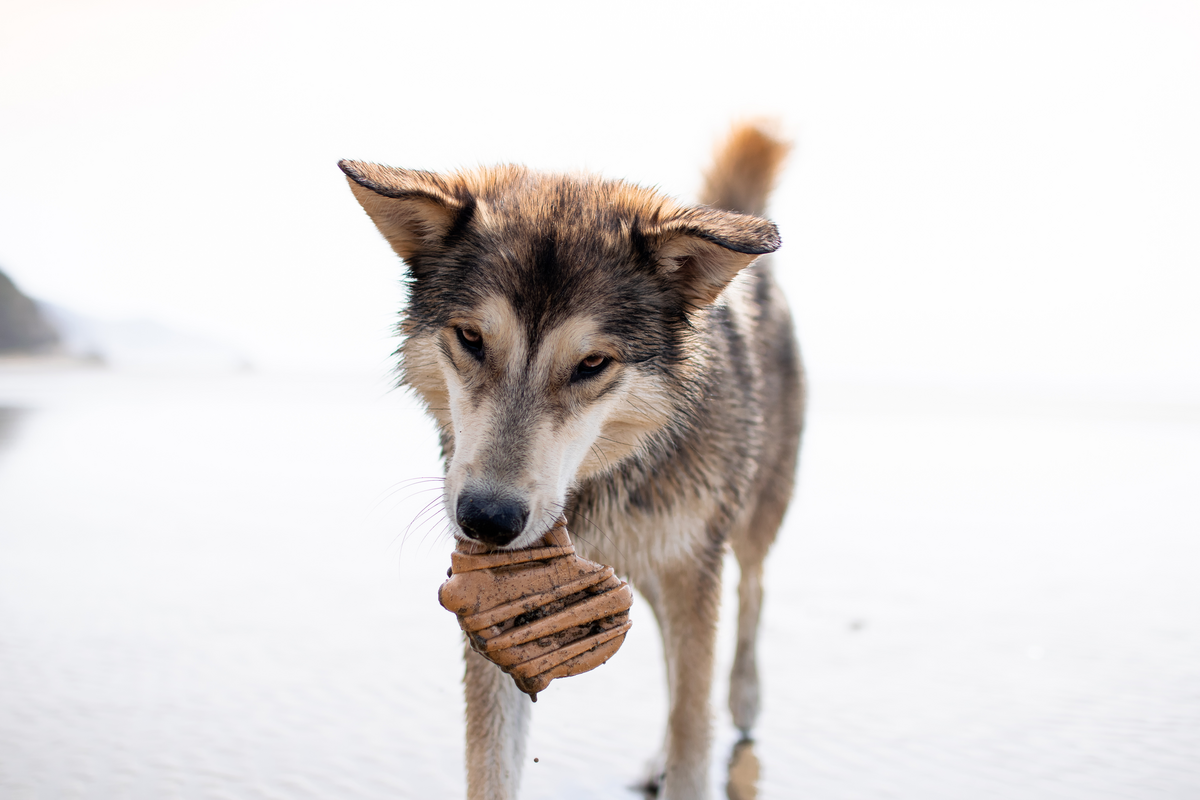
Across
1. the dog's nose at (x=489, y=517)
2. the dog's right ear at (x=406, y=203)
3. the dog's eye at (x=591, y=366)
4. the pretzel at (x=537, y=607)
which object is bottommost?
the pretzel at (x=537, y=607)

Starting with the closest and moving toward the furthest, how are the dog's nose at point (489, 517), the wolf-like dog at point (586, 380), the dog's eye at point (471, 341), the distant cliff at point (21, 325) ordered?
the dog's nose at point (489, 517)
the wolf-like dog at point (586, 380)
the dog's eye at point (471, 341)
the distant cliff at point (21, 325)

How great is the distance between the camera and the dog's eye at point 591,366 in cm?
228

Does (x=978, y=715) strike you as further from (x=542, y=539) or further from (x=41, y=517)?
(x=41, y=517)

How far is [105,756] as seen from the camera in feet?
9.80

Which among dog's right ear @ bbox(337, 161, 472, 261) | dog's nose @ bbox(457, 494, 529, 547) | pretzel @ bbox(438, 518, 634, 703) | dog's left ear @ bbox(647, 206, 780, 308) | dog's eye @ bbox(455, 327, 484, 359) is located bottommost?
pretzel @ bbox(438, 518, 634, 703)

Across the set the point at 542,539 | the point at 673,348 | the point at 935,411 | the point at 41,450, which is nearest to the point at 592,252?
the point at 673,348

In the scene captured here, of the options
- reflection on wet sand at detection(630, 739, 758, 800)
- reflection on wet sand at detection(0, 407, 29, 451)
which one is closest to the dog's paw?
reflection on wet sand at detection(630, 739, 758, 800)

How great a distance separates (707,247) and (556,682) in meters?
2.25

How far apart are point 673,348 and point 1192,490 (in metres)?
8.91

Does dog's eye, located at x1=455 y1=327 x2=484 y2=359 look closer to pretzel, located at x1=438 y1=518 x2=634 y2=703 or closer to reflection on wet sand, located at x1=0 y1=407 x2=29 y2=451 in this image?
pretzel, located at x1=438 y1=518 x2=634 y2=703

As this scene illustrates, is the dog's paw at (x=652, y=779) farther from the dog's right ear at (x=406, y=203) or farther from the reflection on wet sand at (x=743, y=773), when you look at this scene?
the dog's right ear at (x=406, y=203)

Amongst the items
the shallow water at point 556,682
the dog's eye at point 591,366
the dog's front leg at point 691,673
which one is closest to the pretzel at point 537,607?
the dog's eye at point 591,366

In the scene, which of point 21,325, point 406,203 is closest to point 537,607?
point 406,203

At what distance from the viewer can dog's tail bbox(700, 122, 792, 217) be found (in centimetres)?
451
